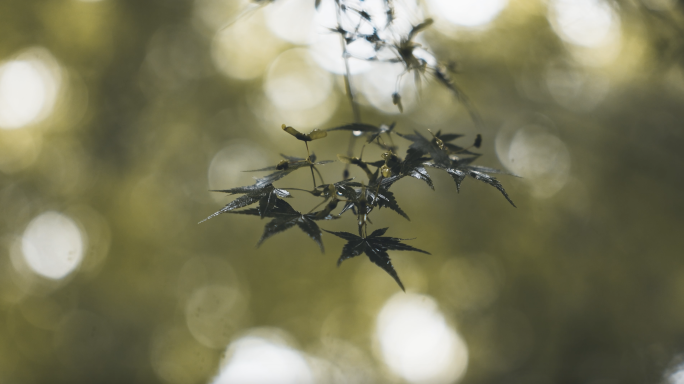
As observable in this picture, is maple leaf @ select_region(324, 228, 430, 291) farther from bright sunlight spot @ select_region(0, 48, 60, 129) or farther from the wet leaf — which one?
bright sunlight spot @ select_region(0, 48, 60, 129)

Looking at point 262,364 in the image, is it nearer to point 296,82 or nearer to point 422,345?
point 422,345

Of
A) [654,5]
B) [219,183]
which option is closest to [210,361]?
[219,183]

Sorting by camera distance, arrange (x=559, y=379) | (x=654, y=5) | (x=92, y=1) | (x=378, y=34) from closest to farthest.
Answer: (x=378, y=34) → (x=654, y=5) → (x=559, y=379) → (x=92, y=1)

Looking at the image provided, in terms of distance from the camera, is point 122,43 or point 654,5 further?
point 122,43

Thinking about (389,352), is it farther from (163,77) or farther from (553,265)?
(163,77)

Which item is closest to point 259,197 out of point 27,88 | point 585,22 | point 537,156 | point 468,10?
point 468,10

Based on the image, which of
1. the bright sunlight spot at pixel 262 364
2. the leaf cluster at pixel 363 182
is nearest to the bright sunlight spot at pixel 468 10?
the leaf cluster at pixel 363 182

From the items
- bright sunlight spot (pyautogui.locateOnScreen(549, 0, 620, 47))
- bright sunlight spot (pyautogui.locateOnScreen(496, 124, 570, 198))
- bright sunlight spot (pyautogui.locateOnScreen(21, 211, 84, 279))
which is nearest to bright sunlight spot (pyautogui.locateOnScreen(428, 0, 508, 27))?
bright sunlight spot (pyautogui.locateOnScreen(549, 0, 620, 47))

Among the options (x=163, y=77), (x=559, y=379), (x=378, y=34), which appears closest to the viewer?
(x=378, y=34)
